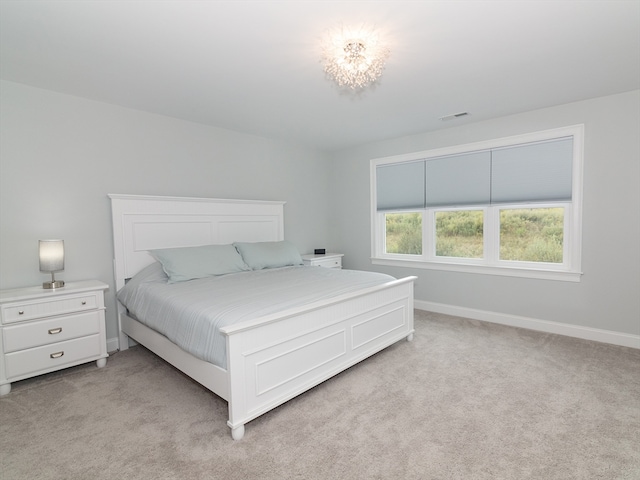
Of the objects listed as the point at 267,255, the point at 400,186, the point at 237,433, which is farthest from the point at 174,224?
the point at 400,186

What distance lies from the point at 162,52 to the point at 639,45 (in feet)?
10.3

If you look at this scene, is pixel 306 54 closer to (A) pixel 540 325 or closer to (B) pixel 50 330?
(B) pixel 50 330

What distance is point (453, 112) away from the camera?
3.53 m

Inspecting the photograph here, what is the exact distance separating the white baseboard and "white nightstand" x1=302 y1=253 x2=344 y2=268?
125 cm

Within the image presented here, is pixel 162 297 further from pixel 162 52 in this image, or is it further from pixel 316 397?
pixel 162 52

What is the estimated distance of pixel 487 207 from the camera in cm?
395

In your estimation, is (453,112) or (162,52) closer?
(162,52)

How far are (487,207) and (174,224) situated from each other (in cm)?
353

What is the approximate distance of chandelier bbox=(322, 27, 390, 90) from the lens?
206 cm

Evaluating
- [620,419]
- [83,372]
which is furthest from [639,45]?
[83,372]

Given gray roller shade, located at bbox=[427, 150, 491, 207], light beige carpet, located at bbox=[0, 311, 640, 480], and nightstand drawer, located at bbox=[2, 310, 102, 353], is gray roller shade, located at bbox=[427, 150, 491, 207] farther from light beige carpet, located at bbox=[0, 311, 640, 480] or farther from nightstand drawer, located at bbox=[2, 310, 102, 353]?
nightstand drawer, located at bbox=[2, 310, 102, 353]

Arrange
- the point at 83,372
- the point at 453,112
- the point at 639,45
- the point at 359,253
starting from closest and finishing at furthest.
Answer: the point at 639,45 → the point at 83,372 → the point at 453,112 → the point at 359,253

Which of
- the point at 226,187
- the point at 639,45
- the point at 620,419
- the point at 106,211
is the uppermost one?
the point at 639,45

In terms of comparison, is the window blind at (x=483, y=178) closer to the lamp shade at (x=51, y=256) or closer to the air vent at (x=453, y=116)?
the air vent at (x=453, y=116)
